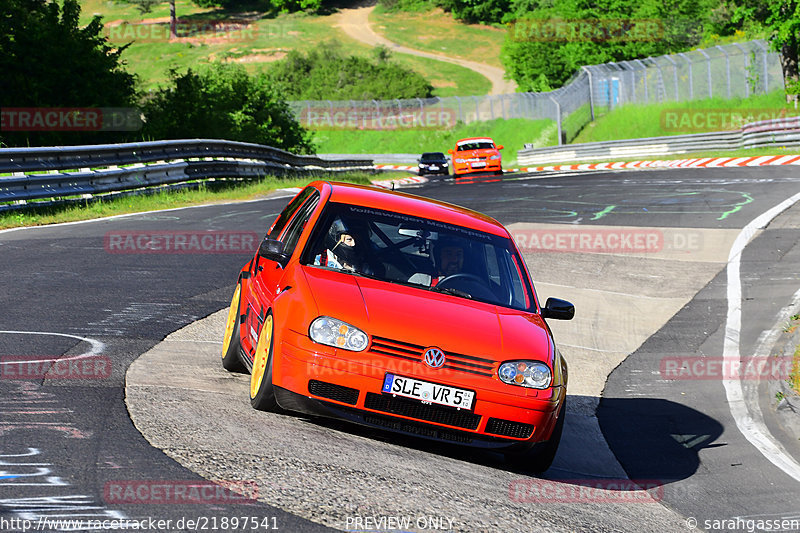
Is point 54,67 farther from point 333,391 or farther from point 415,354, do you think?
point 415,354

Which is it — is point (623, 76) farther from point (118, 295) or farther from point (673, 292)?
point (118, 295)

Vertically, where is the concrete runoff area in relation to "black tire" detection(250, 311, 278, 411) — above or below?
below

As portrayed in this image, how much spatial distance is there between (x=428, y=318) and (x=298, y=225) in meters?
1.79

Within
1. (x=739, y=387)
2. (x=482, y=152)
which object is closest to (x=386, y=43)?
(x=482, y=152)

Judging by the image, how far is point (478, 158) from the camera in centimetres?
4162

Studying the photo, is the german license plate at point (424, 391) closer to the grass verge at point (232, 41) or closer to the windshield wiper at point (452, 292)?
the windshield wiper at point (452, 292)

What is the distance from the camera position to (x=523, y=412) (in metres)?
6.12

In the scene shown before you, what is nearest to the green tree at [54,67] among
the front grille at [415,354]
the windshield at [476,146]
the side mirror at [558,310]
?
the windshield at [476,146]

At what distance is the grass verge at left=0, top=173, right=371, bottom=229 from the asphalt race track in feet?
4.89

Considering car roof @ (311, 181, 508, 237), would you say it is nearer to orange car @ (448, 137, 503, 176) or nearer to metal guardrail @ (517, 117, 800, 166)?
orange car @ (448, 137, 503, 176)

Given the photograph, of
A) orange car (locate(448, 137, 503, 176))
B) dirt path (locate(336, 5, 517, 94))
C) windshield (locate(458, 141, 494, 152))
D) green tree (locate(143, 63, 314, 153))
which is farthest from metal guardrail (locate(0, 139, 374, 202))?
dirt path (locate(336, 5, 517, 94))

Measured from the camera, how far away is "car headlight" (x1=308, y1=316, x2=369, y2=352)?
19.5 feet

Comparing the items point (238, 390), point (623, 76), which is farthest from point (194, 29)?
point (238, 390)

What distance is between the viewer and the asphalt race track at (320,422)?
4781mm
